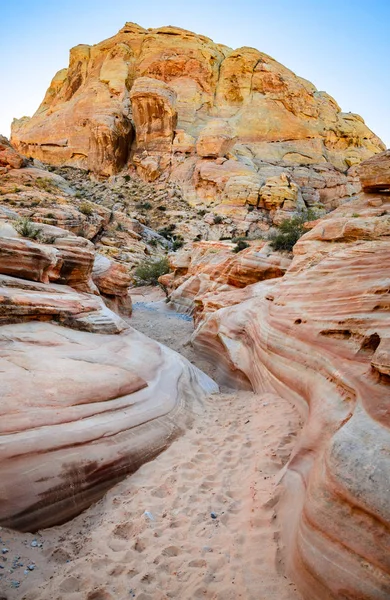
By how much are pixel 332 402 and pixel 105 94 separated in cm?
5458

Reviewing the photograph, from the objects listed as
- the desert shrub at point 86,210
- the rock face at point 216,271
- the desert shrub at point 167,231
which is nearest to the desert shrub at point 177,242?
the desert shrub at point 167,231

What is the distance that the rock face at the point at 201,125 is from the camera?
125 ft

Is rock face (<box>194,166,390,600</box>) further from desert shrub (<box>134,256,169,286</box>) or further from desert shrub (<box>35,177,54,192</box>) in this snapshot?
desert shrub (<box>35,177,54,192</box>)

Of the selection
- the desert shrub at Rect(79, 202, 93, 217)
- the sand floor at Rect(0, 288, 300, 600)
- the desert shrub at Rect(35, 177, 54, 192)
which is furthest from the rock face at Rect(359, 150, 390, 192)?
the desert shrub at Rect(35, 177, 54, 192)

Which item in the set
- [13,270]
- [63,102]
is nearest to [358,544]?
[13,270]

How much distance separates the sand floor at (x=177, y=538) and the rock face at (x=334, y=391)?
288 millimetres

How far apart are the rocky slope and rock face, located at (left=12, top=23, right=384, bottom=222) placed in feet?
93.3

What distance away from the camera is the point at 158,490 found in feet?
10.6

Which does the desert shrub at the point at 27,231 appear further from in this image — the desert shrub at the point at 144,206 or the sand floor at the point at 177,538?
the desert shrub at the point at 144,206

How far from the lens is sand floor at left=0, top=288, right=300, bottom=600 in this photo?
7.07 feet

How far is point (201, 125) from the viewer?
44.3 metres

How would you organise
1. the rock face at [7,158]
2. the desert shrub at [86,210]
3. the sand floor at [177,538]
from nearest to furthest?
the sand floor at [177,538]
the desert shrub at [86,210]
the rock face at [7,158]

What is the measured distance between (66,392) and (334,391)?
279 cm

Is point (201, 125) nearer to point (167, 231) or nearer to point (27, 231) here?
point (167, 231)
